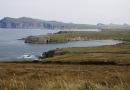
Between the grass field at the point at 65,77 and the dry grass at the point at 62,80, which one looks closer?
the dry grass at the point at 62,80

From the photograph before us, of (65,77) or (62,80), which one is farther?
(65,77)

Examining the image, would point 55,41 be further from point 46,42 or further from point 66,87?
point 66,87

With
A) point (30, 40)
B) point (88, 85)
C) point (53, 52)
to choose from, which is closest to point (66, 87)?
point (88, 85)

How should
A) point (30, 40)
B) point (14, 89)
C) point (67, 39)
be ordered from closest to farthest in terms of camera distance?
1. point (14, 89)
2. point (30, 40)
3. point (67, 39)

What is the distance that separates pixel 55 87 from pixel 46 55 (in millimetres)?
93318

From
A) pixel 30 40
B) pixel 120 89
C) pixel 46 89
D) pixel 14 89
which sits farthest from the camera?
pixel 30 40

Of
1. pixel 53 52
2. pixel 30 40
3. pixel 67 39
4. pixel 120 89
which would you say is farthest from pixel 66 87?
pixel 67 39

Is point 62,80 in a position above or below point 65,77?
above

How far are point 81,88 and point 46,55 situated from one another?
9357 cm

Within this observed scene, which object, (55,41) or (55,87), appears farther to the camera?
(55,41)

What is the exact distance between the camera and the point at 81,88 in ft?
25.8

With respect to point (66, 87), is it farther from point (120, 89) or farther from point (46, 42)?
point (46, 42)

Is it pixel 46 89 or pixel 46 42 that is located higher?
pixel 46 89

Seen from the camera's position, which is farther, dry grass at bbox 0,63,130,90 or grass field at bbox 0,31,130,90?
grass field at bbox 0,31,130,90
